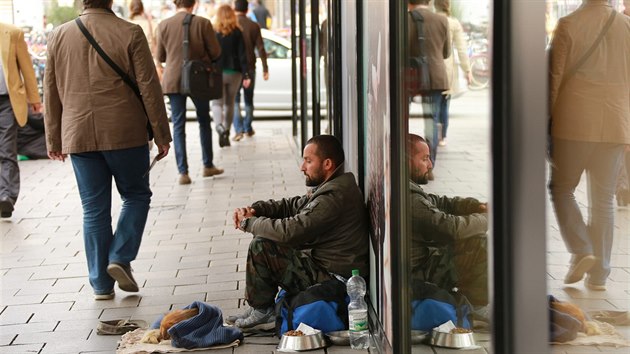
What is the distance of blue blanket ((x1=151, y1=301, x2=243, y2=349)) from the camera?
5488mm

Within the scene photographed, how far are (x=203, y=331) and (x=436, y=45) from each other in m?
2.59

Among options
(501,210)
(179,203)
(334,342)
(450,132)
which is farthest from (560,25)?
(179,203)

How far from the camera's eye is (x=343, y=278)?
562cm

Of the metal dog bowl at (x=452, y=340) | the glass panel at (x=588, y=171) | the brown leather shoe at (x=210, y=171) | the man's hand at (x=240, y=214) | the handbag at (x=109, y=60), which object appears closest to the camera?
the glass panel at (x=588, y=171)

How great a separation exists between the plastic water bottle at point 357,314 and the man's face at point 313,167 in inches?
21.5

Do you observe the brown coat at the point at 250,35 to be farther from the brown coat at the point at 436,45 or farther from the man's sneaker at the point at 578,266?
the man's sneaker at the point at 578,266

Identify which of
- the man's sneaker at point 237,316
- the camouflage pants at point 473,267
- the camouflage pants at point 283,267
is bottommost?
the man's sneaker at point 237,316

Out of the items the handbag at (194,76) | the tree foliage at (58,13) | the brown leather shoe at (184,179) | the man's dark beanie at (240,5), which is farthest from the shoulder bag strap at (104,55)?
the tree foliage at (58,13)

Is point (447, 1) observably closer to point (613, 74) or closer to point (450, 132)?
point (450, 132)

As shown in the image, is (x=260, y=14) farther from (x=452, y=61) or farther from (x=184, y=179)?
(x=452, y=61)

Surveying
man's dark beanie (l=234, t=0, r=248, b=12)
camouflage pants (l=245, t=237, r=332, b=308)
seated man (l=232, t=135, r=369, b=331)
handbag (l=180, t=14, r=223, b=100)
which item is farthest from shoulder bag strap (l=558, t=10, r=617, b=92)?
man's dark beanie (l=234, t=0, r=248, b=12)

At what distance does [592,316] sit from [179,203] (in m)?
8.52

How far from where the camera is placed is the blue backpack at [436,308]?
323 cm

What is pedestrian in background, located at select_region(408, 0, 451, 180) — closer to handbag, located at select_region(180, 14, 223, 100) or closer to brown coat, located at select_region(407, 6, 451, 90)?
brown coat, located at select_region(407, 6, 451, 90)
